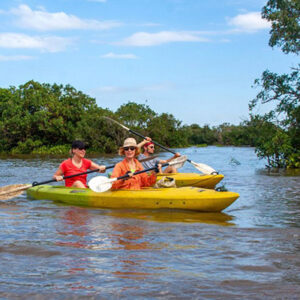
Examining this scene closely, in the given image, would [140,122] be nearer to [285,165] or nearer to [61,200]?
[285,165]

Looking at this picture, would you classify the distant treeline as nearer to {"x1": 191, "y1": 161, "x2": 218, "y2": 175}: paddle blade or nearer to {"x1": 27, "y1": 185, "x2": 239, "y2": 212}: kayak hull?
{"x1": 191, "y1": 161, "x2": 218, "y2": 175}: paddle blade

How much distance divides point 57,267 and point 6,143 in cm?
3527

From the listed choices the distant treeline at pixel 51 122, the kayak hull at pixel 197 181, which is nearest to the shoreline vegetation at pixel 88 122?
the distant treeline at pixel 51 122

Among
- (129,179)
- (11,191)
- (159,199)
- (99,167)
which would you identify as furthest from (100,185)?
(11,191)

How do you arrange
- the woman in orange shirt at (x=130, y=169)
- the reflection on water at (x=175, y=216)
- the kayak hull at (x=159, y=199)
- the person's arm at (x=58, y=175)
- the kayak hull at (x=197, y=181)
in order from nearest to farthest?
the reflection on water at (x=175, y=216) → the kayak hull at (x=159, y=199) → the woman in orange shirt at (x=130, y=169) → the person's arm at (x=58, y=175) → the kayak hull at (x=197, y=181)

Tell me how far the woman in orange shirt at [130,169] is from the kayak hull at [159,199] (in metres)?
0.15

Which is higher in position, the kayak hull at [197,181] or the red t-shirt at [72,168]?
the red t-shirt at [72,168]

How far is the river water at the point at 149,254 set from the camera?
3541mm

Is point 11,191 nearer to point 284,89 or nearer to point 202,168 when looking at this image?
point 202,168

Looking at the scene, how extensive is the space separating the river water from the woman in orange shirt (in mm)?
545

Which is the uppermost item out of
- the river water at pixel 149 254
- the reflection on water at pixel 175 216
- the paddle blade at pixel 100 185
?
the paddle blade at pixel 100 185

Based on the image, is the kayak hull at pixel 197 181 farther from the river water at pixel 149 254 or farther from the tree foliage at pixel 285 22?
the tree foliage at pixel 285 22

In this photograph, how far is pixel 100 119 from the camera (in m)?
36.2

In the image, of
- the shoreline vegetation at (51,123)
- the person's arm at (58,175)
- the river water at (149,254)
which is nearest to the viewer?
the river water at (149,254)
